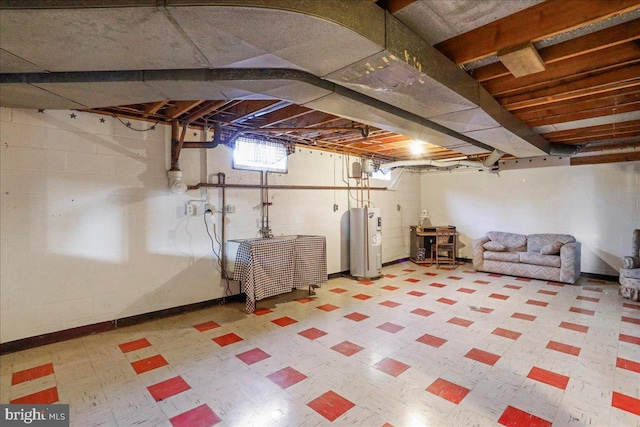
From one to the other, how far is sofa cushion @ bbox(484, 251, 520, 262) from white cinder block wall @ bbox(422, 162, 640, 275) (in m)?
0.97

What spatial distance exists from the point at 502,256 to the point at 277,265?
14.8 feet

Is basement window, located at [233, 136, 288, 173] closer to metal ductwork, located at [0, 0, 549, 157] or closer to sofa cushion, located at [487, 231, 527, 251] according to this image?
metal ductwork, located at [0, 0, 549, 157]

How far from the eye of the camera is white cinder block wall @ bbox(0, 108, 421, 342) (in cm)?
272

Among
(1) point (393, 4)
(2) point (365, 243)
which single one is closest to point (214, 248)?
(2) point (365, 243)

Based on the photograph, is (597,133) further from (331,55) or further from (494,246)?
(331,55)

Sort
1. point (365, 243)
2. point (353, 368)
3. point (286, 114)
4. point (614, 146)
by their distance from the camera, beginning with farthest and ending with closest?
point (365, 243)
point (614, 146)
point (286, 114)
point (353, 368)

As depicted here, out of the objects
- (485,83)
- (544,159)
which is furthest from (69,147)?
(544,159)

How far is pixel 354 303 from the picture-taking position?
407 cm

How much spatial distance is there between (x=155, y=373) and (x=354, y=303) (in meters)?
2.50

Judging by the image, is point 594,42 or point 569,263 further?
point 569,263

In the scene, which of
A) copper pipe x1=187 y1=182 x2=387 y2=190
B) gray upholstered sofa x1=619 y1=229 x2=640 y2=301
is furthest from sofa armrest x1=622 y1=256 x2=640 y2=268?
copper pipe x1=187 y1=182 x2=387 y2=190

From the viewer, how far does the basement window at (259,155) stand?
4.29m

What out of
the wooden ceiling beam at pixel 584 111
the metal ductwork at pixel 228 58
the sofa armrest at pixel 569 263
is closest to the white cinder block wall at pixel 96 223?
the metal ductwork at pixel 228 58

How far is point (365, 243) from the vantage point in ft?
17.7
